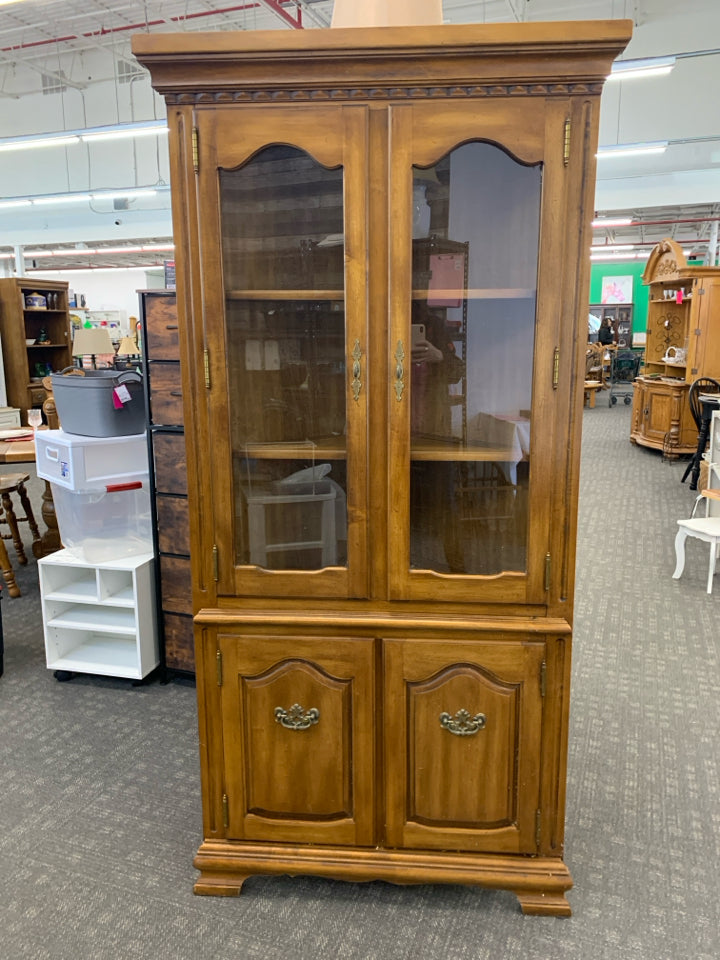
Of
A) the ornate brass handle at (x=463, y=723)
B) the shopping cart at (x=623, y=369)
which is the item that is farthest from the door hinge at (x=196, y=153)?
the shopping cart at (x=623, y=369)

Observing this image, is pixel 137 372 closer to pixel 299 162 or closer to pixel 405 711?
pixel 299 162

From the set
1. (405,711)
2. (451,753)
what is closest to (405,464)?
(405,711)

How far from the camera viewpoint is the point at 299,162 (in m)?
1.66

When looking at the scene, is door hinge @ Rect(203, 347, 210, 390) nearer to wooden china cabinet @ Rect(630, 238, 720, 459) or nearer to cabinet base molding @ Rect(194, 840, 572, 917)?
cabinet base molding @ Rect(194, 840, 572, 917)

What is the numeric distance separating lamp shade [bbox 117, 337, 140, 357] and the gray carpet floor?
8.45 m

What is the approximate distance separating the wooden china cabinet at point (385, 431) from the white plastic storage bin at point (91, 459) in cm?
132

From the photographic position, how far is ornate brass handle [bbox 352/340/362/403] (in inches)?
67.0

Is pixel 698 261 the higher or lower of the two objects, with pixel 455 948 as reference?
higher

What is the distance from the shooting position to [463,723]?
6.07 ft

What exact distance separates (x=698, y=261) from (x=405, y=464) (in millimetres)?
19880

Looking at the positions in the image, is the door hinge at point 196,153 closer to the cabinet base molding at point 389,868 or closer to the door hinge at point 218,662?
the door hinge at point 218,662

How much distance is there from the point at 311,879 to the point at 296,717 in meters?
0.51

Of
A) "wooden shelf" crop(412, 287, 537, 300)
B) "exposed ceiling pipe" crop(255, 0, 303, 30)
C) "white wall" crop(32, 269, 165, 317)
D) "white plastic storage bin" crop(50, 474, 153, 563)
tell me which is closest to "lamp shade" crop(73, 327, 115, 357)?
"exposed ceiling pipe" crop(255, 0, 303, 30)

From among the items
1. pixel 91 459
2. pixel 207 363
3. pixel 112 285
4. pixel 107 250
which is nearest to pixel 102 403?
pixel 91 459
